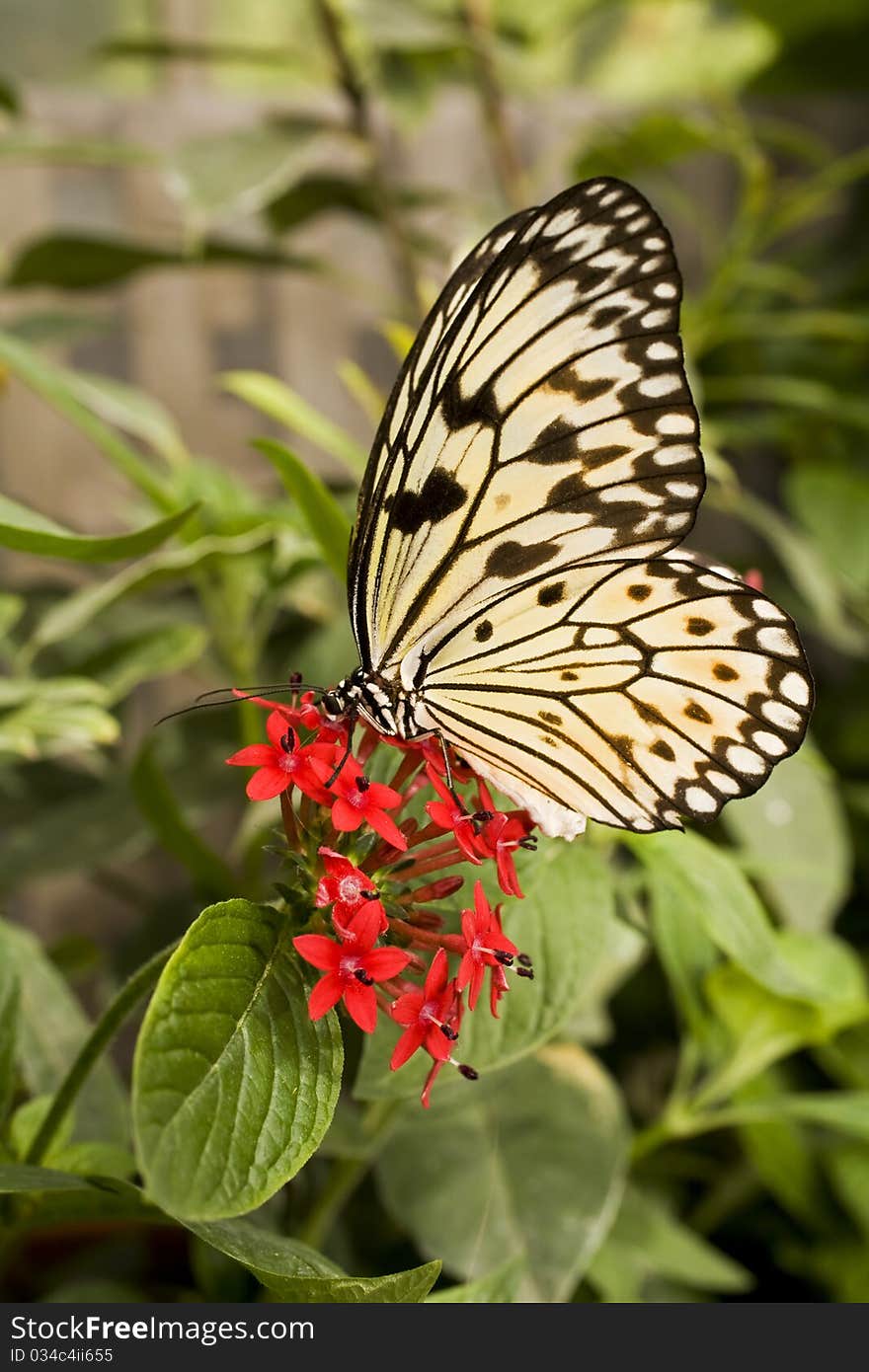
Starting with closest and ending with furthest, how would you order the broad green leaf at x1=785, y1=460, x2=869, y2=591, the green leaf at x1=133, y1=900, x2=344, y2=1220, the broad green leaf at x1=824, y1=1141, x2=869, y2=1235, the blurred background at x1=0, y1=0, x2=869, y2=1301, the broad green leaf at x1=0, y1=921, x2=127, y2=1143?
1. the green leaf at x1=133, y1=900, x2=344, y2=1220
2. the broad green leaf at x1=0, y1=921, x2=127, y2=1143
3. the blurred background at x1=0, y1=0, x2=869, y2=1301
4. the broad green leaf at x1=824, y1=1141, x2=869, y2=1235
5. the broad green leaf at x1=785, y1=460, x2=869, y2=591

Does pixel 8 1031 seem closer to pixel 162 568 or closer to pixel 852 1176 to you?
pixel 162 568

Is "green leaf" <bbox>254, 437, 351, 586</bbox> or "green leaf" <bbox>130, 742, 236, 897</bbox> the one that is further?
"green leaf" <bbox>130, 742, 236, 897</bbox>

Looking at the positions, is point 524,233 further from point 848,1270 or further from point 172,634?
point 848,1270

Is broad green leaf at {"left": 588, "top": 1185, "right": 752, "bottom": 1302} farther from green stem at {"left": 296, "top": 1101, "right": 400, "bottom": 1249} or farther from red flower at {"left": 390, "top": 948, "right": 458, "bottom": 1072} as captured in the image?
red flower at {"left": 390, "top": 948, "right": 458, "bottom": 1072}

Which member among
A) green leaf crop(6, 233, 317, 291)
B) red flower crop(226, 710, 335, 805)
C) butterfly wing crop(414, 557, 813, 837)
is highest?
green leaf crop(6, 233, 317, 291)

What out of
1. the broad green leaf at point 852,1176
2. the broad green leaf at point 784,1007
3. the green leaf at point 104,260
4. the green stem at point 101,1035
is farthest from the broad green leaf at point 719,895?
the green leaf at point 104,260

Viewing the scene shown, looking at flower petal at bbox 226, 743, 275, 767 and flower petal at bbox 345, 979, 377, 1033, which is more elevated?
flower petal at bbox 226, 743, 275, 767

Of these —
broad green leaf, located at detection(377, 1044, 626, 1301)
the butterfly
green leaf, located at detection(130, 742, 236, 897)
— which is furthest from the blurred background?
the butterfly

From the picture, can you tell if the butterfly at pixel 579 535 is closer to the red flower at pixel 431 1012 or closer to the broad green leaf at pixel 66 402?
the red flower at pixel 431 1012
